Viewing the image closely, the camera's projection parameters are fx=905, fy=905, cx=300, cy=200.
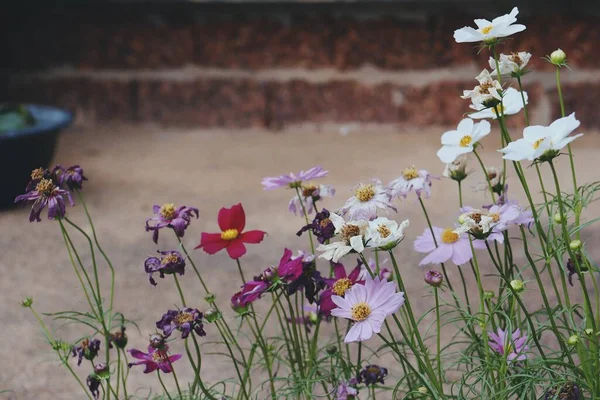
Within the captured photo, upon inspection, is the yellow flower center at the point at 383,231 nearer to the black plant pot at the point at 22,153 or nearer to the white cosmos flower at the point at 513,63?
the white cosmos flower at the point at 513,63

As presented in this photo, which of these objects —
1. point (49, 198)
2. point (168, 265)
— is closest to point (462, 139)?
point (168, 265)

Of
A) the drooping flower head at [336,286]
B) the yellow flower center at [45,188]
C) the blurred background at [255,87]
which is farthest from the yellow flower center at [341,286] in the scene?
the blurred background at [255,87]

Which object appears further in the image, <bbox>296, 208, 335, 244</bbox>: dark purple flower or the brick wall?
the brick wall

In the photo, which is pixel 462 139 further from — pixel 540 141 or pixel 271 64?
pixel 271 64

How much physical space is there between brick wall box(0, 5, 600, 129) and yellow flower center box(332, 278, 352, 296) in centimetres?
205

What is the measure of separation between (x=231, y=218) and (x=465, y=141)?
30cm

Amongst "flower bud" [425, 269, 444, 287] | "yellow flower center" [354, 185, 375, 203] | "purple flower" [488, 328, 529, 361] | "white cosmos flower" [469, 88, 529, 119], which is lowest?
"purple flower" [488, 328, 529, 361]

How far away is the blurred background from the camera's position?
2.61m

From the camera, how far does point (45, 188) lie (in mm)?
1005

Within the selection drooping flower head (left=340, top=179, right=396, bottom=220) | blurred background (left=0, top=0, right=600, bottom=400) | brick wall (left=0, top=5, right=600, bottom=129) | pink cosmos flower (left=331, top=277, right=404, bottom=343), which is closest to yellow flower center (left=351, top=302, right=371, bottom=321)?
pink cosmos flower (left=331, top=277, right=404, bottom=343)

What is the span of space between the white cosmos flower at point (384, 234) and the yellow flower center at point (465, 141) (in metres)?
0.11

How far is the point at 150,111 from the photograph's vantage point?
3.21 meters

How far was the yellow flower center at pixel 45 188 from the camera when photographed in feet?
3.30

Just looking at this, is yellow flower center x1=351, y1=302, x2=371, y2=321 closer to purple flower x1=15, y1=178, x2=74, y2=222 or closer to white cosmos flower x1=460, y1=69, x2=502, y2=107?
white cosmos flower x1=460, y1=69, x2=502, y2=107
